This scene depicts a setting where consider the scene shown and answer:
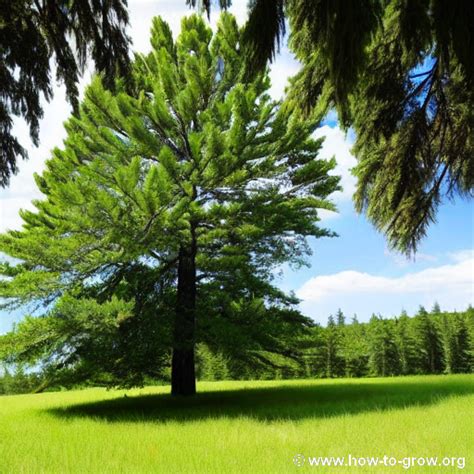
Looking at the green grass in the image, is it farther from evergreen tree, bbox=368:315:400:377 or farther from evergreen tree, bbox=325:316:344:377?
evergreen tree, bbox=368:315:400:377

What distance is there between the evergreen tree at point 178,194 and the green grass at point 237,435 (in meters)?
2.21

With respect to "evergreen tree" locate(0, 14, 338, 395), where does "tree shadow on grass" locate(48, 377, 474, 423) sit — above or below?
below

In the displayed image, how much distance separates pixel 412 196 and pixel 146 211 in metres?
6.07

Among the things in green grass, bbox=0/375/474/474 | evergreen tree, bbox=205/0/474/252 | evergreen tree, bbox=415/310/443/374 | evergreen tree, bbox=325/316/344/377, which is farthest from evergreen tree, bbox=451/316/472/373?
evergreen tree, bbox=205/0/474/252

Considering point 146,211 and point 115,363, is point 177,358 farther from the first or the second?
point 146,211

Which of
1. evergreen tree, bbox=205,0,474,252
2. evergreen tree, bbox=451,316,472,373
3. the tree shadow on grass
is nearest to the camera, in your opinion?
evergreen tree, bbox=205,0,474,252

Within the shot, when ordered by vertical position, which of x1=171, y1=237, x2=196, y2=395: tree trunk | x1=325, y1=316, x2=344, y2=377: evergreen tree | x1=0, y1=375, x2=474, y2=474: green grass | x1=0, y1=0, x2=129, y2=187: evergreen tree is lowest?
x1=325, y1=316, x2=344, y2=377: evergreen tree

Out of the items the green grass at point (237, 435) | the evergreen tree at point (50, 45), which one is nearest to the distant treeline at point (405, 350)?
the green grass at point (237, 435)

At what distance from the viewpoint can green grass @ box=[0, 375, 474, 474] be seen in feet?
15.5

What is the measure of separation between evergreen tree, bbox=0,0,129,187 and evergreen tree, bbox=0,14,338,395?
14.8ft

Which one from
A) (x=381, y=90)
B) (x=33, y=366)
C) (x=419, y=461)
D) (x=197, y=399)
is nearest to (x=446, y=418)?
(x=419, y=461)

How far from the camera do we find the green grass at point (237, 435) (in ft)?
15.5

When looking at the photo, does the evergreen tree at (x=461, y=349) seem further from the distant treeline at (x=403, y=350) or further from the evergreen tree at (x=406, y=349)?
the evergreen tree at (x=406, y=349)

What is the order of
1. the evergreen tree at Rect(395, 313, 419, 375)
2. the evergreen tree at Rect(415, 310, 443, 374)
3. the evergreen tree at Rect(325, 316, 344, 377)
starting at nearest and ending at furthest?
the evergreen tree at Rect(325, 316, 344, 377) < the evergreen tree at Rect(395, 313, 419, 375) < the evergreen tree at Rect(415, 310, 443, 374)
